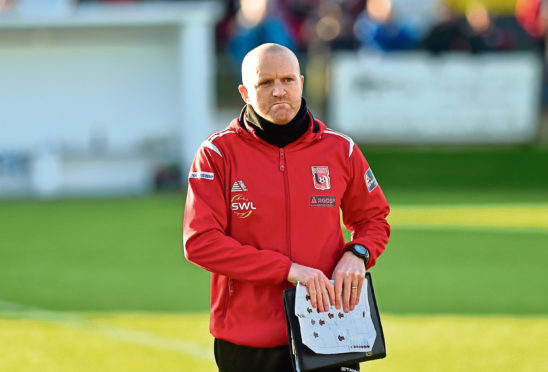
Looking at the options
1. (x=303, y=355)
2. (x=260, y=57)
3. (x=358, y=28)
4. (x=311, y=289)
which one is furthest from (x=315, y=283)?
(x=358, y=28)

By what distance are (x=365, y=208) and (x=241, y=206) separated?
522 millimetres

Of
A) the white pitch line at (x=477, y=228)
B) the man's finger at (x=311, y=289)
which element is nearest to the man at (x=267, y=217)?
the man's finger at (x=311, y=289)

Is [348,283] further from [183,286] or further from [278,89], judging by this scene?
[183,286]

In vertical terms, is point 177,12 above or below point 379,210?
above

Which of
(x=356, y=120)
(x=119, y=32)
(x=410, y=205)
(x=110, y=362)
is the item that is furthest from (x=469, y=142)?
(x=110, y=362)

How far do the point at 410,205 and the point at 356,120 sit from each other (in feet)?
9.23

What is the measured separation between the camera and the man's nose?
2.73 metres

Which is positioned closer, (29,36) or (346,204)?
(346,204)

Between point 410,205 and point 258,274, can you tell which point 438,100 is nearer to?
point 410,205

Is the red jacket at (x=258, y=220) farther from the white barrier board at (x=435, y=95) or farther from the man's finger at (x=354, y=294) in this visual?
the white barrier board at (x=435, y=95)

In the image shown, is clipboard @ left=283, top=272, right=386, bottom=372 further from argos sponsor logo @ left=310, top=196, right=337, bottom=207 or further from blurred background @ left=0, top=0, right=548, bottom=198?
blurred background @ left=0, top=0, right=548, bottom=198

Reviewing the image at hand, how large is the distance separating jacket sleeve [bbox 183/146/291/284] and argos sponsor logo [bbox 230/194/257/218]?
0.03m

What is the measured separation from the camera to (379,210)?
307 centimetres

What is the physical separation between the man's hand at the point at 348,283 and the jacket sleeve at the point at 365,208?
174mm
